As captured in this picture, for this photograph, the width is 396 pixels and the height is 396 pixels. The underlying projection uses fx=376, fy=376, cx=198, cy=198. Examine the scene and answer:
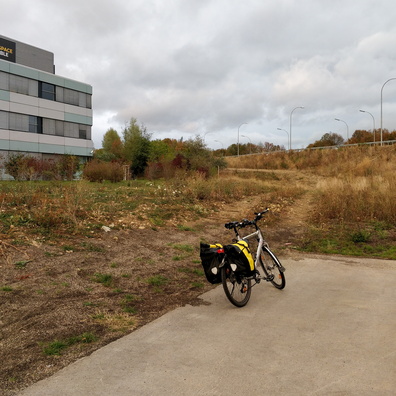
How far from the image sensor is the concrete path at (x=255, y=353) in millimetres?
2895

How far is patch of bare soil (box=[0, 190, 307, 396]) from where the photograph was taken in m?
3.50

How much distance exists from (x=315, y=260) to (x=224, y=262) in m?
3.60

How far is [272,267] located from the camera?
5684mm

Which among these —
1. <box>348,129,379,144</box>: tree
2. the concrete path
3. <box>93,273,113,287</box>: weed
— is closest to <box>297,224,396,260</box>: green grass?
the concrete path

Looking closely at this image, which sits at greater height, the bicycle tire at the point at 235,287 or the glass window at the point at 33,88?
the glass window at the point at 33,88

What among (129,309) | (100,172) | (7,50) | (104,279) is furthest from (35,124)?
(129,309)

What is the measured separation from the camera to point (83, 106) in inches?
1834

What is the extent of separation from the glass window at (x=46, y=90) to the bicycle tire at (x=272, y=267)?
41966 millimetres

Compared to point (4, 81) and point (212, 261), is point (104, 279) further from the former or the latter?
point (4, 81)

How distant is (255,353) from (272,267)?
2.33m

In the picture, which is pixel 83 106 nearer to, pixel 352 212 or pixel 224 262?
pixel 352 212

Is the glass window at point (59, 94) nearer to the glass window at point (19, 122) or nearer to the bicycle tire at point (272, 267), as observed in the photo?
the glass window at point (19, 122)

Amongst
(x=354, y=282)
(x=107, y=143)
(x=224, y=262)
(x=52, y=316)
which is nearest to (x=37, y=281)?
(x=52, y=316)

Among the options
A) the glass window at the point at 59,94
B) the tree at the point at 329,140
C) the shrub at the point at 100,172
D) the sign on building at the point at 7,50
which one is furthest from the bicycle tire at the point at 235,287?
the tree at the point at 329,140
